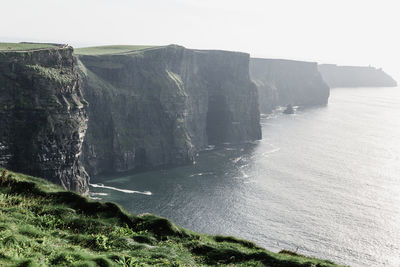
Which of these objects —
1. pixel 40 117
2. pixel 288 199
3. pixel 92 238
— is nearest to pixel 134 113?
pixel 40 117

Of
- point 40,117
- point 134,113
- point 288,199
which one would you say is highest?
point 40,117

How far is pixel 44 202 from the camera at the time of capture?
1096 inches

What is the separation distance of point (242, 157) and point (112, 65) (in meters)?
73.3

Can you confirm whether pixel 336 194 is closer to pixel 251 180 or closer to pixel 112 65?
pixel 251 180

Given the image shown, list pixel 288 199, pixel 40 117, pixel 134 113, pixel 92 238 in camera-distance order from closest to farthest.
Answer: pixel 92 238, pixel 40 117, pixel 288 199, pixel 134 113

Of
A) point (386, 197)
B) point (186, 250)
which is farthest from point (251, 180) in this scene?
point (186, 250)

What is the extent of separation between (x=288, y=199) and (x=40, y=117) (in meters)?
78.5

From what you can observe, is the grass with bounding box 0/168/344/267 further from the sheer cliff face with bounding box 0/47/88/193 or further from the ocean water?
the sheer cliff face with bounding box 0/47/88/193

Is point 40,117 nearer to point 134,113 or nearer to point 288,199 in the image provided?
point 134,113

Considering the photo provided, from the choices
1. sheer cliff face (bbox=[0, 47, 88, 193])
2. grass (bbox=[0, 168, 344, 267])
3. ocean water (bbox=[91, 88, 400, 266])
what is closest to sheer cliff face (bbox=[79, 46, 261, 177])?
ocean water (bbox=[91, 88, 400, 266])

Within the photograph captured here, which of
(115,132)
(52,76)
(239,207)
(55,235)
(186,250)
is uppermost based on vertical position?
(52,76)

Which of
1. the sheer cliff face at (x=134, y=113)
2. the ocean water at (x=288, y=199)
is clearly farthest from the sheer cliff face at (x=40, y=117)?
the sheer cliff face at (x=134, y=113)

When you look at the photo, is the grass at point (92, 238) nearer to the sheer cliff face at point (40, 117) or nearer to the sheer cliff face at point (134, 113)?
the sheer cliff face at point (40, 117)

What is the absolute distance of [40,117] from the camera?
9681cm
